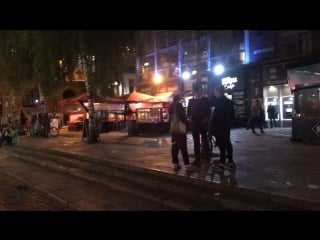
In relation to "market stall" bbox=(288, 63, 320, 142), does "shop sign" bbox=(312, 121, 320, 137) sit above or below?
below

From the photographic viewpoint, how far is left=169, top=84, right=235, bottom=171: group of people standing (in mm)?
8344

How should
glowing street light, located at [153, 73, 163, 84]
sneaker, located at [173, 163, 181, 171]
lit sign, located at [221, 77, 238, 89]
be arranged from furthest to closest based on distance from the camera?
glowing street light, located at [153, 73, 163, 84] < lit sign, located at [221, 77, 238, 89] < sneaker, located at [173, 163, 181, 171]

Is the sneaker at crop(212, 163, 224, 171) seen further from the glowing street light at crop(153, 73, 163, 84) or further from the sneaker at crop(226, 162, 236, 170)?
the glowing street light at crop(153, 73, 163, 84)

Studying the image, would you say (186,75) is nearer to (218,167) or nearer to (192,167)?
(192,167)

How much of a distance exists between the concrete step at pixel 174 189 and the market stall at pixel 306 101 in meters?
7.04

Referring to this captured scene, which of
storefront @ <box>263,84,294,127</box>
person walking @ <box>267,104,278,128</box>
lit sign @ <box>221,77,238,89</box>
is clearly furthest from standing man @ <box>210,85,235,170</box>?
lit sign @ <box>221,77,238,89</box>

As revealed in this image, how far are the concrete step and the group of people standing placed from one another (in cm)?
87

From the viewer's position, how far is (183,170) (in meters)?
8.26

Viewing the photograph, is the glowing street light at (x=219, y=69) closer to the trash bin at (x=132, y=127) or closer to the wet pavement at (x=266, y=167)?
the trash bin at (x=132, y=127)

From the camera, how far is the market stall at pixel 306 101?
522 inches

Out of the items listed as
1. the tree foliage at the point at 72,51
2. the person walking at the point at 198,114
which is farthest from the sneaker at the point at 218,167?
the tree foliage at the point at 72,51

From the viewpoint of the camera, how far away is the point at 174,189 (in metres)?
7.28

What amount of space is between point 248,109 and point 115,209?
21.0 m

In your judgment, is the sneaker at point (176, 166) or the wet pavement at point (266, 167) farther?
the sneaker at point (176, 166)
